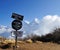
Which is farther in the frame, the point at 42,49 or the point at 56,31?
the point at 56,31

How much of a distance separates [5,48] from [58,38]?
10.3 metres

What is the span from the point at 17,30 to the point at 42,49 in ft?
27.8

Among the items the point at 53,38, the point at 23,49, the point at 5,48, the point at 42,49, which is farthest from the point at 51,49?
the point at 53,38

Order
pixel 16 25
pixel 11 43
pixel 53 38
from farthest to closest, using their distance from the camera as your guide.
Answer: pixel 53 38 → pixel 11 43 → pixel 16 25

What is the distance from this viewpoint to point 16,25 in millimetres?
15820

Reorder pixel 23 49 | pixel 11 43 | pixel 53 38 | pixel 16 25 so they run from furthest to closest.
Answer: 1. pixel 53 38
2. pixel 11 43
3. pixel 23 49
4. pixel 16 25

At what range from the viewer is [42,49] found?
2400 cm

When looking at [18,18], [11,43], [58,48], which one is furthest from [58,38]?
[18,18]

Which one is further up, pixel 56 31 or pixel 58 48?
pixel 56 31

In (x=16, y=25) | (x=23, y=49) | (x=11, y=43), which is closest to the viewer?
(x=16, y=25)

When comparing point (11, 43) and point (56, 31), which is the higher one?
point (56, 31)

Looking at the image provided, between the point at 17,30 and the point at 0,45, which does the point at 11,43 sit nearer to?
the point at 0,45

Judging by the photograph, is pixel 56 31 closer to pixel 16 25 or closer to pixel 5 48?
pixel 5 48

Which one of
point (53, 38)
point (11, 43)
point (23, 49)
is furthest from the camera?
point (53, 38)
